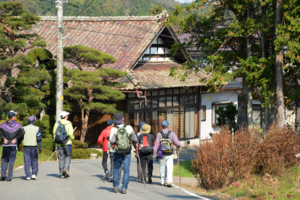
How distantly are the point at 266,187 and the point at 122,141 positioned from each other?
367 centimetres

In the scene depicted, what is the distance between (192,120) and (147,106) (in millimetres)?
4778

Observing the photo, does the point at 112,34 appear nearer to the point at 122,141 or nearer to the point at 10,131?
the point at 10,131

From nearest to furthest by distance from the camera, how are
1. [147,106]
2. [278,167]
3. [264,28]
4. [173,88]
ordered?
1. [278,167]
2. [264,28]
3. [147,106]
4. [173,88]

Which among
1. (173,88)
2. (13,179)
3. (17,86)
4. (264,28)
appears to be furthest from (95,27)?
(13,179)

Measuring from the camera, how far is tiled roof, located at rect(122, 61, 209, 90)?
18933 millimetres

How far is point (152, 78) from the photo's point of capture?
2075 centimetres

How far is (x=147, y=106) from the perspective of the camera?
70.3 ft

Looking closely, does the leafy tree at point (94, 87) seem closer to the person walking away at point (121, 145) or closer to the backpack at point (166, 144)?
the backpack at point (166, 144)

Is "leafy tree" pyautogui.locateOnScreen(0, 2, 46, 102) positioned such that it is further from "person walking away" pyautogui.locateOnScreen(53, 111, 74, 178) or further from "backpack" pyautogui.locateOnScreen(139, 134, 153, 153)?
"backpack" pyautogui.locateOnScreen(139, 134, 153, 153)

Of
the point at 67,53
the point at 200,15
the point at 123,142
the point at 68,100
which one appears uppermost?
the point at 200,15

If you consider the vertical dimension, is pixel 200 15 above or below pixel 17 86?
above

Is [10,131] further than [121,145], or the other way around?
[10,131]

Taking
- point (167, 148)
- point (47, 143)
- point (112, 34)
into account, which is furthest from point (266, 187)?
point (112, 34)

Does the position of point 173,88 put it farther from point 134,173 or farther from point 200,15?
point 134,173
